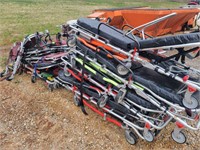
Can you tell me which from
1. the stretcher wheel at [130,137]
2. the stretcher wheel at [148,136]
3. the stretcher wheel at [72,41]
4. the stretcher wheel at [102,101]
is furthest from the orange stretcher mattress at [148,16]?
the stretcher wheel at [148,136]

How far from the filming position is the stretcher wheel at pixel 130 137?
Answer: 4118mm

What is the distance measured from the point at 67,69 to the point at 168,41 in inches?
104

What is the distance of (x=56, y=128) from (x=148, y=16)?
249 inches

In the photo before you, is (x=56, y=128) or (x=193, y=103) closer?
(x=193, y=103)

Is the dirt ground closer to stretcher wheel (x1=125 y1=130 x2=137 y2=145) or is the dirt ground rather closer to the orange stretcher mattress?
stretcher wheel (x1=125 y1=130 x2=137 y2=145)

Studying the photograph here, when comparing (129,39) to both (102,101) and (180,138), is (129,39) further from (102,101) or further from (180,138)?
(180,138)

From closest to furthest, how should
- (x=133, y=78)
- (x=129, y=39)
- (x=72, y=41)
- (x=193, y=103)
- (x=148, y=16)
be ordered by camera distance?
(x=193, y=103) < (x=133, y=78) < (x=129, y=39) < (x=72, y=41) < (x=148, y=16)

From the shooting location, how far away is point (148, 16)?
9125 millimetres

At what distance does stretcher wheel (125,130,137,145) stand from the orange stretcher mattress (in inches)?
223

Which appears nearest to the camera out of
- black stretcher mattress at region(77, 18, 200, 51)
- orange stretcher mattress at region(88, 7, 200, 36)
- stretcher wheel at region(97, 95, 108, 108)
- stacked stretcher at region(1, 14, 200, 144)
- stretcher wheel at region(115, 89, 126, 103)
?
black stretcher mattress at region(77, 18, 200, 51)

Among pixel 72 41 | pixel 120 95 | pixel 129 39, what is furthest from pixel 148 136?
pixel 72 41

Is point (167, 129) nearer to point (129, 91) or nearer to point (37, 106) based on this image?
point (129, 91)

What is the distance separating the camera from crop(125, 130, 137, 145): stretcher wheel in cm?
412

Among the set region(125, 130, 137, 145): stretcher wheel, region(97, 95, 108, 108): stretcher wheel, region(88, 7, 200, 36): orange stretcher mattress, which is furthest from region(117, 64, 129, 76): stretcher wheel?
region(88, 7, 200, 36): orange stretcher mattress
